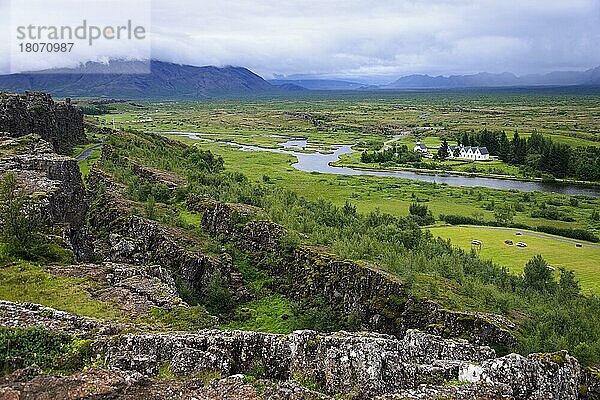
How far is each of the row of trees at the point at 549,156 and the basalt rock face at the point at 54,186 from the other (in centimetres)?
11899

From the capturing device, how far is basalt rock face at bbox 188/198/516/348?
2953 cm

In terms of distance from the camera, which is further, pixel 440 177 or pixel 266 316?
pixel 440 177

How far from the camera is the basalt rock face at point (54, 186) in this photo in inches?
1251

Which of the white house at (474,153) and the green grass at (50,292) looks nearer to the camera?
the green grass at (50,292)

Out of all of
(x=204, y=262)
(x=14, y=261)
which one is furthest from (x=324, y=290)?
(x=14, y=261)

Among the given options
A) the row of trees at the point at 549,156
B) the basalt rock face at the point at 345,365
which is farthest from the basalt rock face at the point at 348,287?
the row of trees at the point at 549,156

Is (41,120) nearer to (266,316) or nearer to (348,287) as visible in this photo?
(266,316)

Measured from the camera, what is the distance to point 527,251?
191 feet

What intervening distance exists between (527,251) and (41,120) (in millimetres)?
66524

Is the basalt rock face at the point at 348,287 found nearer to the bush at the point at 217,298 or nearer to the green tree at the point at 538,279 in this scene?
the bush at the point at 217,298

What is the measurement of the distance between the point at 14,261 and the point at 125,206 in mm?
18610

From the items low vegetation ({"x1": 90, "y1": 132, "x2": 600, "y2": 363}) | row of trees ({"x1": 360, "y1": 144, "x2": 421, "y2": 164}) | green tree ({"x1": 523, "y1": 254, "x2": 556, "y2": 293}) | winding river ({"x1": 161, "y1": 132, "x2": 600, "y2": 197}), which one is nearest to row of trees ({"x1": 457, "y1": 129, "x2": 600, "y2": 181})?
winding river ({"x1": 161, "y1": 132, "x2": 600, "y2": 197})

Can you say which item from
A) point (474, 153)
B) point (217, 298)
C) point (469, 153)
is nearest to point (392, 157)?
point (469, 153)

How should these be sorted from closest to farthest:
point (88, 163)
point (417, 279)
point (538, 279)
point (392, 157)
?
point (417, 279), point (538, 279), point (88, 163), point (392, 157)
